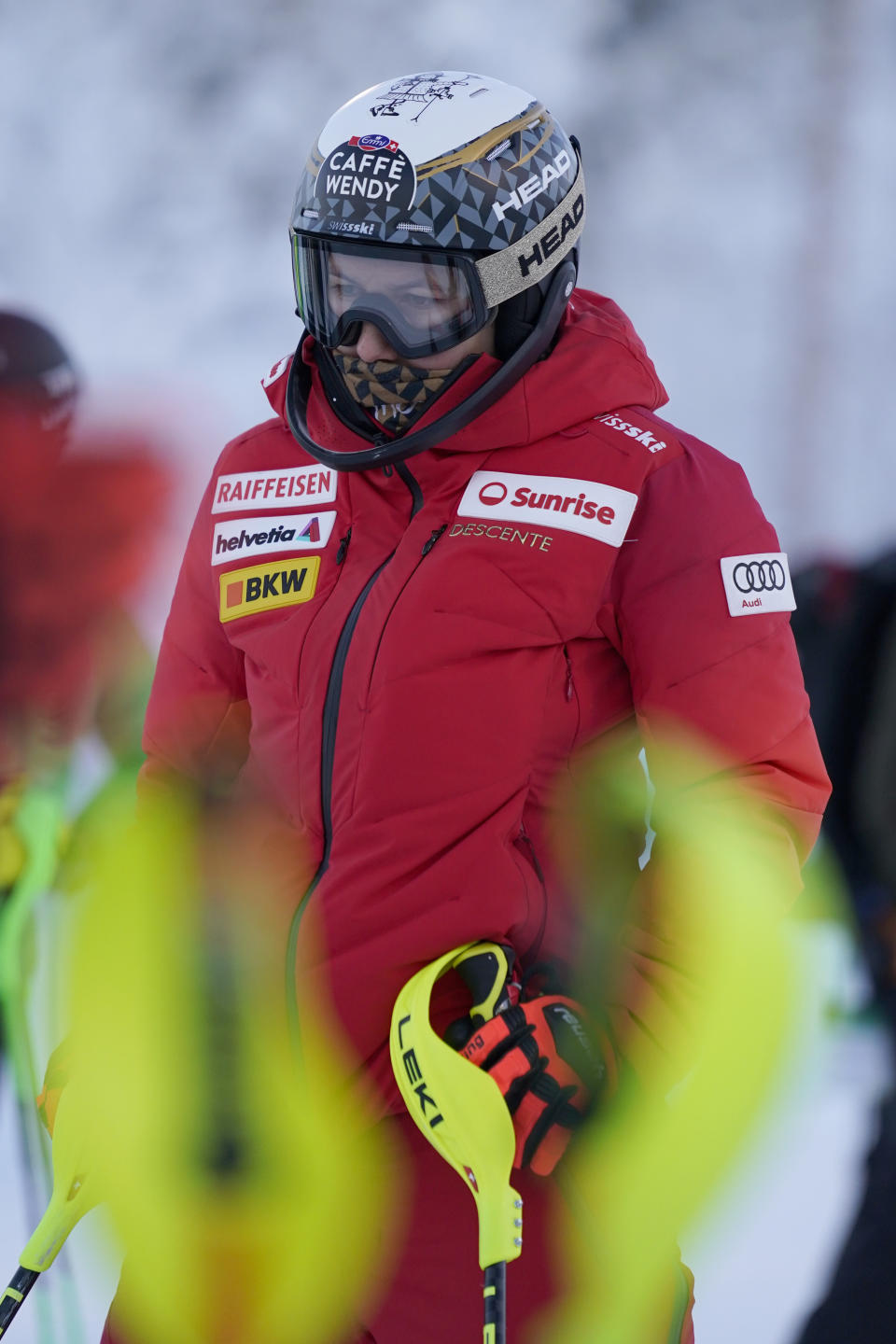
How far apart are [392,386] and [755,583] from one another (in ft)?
1.20

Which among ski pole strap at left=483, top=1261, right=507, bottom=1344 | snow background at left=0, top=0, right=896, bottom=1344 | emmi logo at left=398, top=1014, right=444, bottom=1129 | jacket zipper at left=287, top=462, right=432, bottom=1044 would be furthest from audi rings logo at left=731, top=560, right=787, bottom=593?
snow background at left=0, top=0, right=896, bottom=1344

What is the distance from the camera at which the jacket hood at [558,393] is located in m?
1.18

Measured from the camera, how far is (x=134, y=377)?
15.7ft

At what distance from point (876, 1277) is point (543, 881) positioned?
3.50ft

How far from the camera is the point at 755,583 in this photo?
1147 millimetres

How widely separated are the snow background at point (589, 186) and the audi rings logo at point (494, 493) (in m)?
3.48

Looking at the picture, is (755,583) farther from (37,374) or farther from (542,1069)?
(37,374)

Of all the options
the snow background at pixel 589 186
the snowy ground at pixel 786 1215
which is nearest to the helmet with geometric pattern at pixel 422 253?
the snowy ground at pixel 786 1215

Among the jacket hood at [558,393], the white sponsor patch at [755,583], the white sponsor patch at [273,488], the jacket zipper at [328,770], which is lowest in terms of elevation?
the jacket zipper at [328,770]

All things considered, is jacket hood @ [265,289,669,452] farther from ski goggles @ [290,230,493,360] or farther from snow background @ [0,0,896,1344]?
snow background @ [0,0,896,1344]

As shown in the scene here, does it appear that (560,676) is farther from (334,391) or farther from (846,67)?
(846,67)

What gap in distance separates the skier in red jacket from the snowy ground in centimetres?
30

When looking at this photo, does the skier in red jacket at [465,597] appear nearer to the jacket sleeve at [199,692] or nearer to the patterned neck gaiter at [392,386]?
the patterned neck gaiter at [392,386]

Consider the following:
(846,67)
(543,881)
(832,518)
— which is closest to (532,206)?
(543,881)
